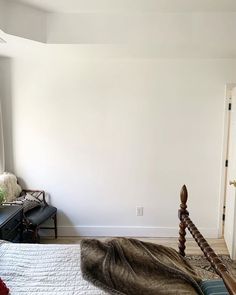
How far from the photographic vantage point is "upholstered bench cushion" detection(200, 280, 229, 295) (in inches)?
56.9

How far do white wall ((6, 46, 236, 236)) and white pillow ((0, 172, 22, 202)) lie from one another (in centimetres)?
19

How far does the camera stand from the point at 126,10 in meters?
2.42

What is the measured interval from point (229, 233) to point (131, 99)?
6.64ft

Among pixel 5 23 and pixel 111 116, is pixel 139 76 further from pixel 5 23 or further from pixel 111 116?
pixel 5 23

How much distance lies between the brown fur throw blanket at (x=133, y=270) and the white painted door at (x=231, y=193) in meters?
1.46

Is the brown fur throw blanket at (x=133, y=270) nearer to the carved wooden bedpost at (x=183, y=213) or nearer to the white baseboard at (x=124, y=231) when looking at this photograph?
the carved wooden bedpost at (x=183, y=213)

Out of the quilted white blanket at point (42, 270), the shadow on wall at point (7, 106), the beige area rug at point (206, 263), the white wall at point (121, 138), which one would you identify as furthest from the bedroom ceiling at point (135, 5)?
the beige area rug at point (206, 263)

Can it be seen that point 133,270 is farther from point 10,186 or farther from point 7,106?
point 7,106

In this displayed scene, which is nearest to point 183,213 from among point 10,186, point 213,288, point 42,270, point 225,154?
point 213,288

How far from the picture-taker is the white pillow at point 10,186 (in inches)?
122

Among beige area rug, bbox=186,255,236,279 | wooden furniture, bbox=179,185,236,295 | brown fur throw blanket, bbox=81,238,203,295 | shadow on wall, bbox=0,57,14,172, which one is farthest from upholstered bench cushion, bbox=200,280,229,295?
shadow on wall, bbox=0,57,14,172

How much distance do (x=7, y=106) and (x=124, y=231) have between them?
2.31m

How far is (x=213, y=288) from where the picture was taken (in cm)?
149

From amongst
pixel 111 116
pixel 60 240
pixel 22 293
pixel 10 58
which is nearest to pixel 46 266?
pixel 22 293
